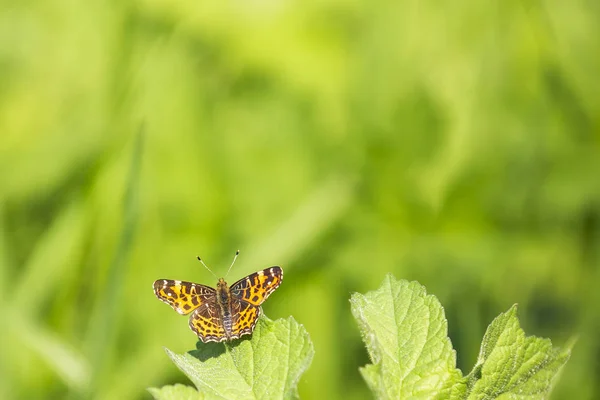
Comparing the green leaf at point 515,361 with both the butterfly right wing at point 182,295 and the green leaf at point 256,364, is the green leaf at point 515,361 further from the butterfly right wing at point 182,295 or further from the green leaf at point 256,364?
the butterfly right wing at point 182,295

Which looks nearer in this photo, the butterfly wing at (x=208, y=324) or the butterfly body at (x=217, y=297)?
the butterfly wing at (x=208, y=324)

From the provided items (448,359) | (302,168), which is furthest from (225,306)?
(302,168)

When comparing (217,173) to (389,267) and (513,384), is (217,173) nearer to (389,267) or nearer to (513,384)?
(389,267)

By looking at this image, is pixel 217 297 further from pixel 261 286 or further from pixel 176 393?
pixel 176 393

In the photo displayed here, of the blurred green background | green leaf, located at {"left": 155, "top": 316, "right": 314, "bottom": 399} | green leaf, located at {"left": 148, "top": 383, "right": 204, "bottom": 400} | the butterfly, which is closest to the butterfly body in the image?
the butterfly

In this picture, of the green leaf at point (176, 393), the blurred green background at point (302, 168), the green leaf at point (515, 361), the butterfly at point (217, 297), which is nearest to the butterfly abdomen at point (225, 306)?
the butterfly at point (217, 297)
